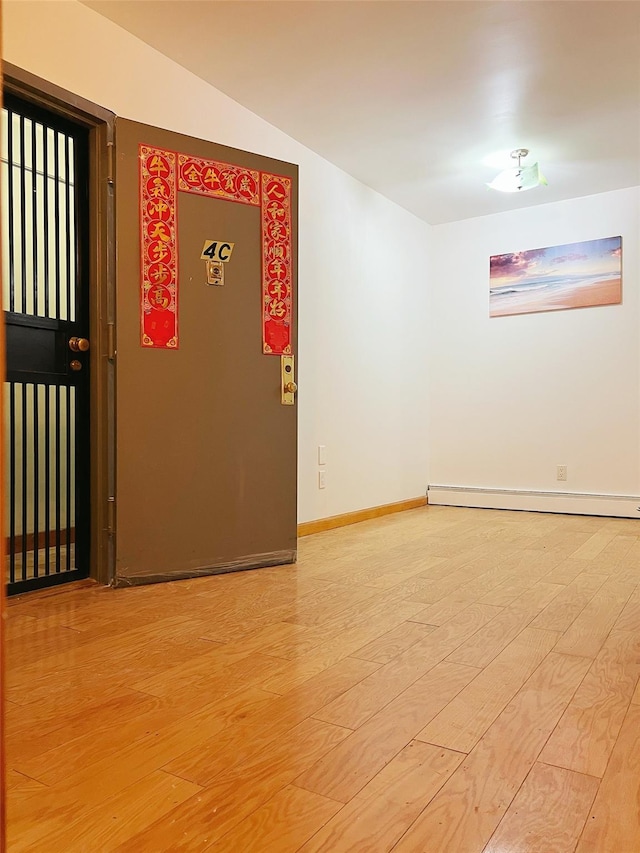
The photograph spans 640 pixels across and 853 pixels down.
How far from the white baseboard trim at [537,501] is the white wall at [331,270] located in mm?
241

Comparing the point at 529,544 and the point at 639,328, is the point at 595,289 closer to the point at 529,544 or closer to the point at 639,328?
the point at 639,328

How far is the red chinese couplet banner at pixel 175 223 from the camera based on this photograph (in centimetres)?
262

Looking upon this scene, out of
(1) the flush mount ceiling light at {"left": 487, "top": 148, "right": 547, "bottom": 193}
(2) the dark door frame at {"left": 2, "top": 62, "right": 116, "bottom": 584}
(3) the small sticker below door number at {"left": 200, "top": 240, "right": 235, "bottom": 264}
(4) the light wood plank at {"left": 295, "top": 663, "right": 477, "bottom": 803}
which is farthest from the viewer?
(1) the flush mount ceiling light at {"left": 487, "top": 148, "right": 547, "bottom": 193}

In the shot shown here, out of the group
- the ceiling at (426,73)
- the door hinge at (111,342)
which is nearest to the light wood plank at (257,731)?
the door hinge at (111,342)

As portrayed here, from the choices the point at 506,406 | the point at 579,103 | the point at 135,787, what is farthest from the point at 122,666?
the point at 506,406

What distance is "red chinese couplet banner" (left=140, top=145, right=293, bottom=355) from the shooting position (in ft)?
8.61

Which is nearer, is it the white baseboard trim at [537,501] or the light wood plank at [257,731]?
the light wood plank at [257,731]

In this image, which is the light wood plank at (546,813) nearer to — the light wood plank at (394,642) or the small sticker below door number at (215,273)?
the light wood plank at (394,642)

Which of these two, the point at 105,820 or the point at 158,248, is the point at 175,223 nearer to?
the point at 158,248

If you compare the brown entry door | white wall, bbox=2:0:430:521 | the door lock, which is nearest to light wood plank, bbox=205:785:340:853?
the brown entry door

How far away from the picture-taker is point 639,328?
4422 mm

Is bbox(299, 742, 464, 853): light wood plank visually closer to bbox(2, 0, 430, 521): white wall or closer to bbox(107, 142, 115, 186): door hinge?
bbox(107, 142, 115, 186): door hinge

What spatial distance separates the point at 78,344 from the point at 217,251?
0.69 m

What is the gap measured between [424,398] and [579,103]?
2.40m
